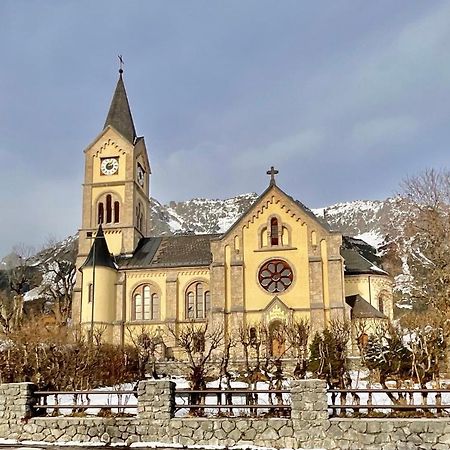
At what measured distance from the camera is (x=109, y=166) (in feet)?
182

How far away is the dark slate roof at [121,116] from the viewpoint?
56.9 m

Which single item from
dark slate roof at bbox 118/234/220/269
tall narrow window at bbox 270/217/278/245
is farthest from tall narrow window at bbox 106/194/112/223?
tall narrow window at bbox 270/217/278/245

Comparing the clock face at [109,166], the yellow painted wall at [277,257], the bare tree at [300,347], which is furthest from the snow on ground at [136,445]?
the clock face at [109,166]

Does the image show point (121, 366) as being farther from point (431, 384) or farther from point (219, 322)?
point (431, 384)

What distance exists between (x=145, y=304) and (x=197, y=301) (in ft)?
14.9

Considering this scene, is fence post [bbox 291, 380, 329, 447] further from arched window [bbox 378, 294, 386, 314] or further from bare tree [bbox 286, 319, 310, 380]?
arched window [bbox 378, 294, 386, 314]

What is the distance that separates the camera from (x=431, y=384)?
26.5 meters

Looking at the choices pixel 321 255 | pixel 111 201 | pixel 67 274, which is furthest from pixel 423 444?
pixel 67 274

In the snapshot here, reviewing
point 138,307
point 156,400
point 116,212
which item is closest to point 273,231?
point 138,307

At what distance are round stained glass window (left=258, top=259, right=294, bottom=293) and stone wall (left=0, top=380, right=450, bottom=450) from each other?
27868mm

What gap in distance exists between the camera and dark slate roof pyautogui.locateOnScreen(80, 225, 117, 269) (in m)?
48.4

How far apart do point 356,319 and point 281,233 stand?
8741 millimetres

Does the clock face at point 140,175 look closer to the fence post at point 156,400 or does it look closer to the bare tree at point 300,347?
the bare tree at point 300,347

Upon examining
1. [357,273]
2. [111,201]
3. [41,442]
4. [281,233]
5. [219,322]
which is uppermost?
[111,201]
